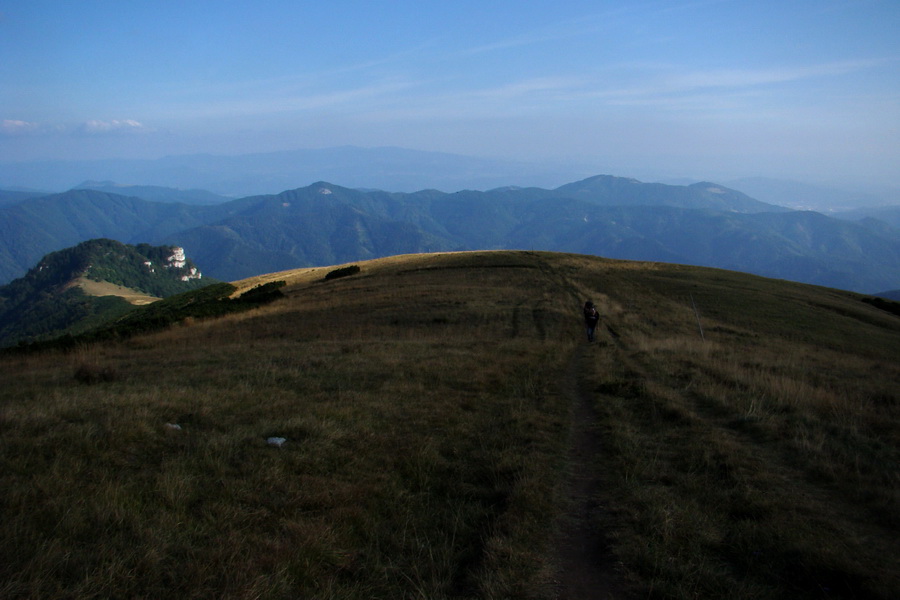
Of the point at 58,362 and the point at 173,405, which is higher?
the point at 173,405

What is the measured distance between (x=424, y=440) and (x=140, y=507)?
4.02 meters

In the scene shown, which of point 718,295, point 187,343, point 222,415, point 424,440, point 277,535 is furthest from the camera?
point 718,295

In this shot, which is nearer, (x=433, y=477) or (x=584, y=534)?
(x=584, y=534)

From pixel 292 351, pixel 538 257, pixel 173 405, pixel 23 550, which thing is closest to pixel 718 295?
pixel 538 257

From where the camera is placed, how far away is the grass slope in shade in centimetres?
435

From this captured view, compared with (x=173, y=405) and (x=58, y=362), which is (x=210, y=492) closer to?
(x=173, y=405)

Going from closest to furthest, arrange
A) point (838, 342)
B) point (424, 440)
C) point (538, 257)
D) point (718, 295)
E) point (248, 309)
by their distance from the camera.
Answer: point (424, 440) < point (838, 342) < point (248, 309) < point (718, 295) < point (538, 257)

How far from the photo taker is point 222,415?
28.6 ft

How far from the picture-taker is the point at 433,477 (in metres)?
6.64

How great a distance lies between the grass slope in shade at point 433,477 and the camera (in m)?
4.35

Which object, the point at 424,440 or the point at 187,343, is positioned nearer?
the point at 424,440

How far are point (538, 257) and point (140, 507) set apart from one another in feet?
164

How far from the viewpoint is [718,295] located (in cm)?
3800

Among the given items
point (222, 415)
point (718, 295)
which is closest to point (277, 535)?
point (222, 415)
